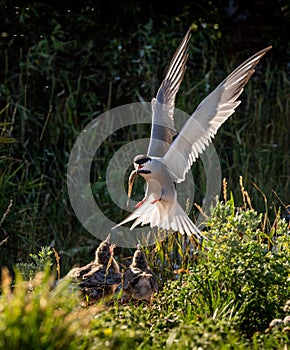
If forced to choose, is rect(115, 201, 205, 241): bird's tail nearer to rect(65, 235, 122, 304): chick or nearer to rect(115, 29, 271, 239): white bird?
rect(115, 29, 271, 239): white bird

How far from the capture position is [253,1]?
373 inches

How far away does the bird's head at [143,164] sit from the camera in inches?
191

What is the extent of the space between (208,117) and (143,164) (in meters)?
0.54

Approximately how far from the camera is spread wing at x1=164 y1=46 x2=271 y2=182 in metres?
5.00

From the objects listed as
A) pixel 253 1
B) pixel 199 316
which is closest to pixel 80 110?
pixel 253 1

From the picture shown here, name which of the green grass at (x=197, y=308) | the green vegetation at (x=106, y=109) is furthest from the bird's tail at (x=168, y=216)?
the green grass at (x=197, y=308)

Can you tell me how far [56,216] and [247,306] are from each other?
11.2 ft

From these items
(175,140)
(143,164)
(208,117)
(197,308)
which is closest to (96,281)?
(197,308)

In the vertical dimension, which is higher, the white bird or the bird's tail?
the white bird

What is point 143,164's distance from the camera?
4875mm

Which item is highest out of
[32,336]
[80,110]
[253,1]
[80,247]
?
[253,1]

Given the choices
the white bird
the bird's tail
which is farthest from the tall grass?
the white bird

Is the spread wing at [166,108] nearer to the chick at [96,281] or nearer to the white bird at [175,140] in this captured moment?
the white bird at [175,140]

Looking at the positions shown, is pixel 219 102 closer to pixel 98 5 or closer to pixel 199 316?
pixel 199 316
